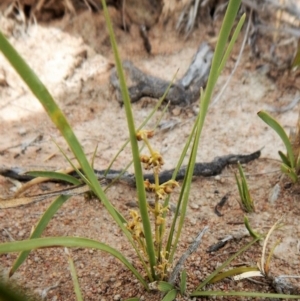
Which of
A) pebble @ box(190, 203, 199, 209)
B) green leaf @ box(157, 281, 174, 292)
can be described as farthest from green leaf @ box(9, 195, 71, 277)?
pebble @ box(190, 203, 199, 209)

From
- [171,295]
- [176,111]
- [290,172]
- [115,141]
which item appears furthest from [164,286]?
[176,111]

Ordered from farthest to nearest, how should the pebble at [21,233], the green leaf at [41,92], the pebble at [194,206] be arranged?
1. the pebble at [194,206]
2. the pebble at [21,233]
3. the green leaf at [41,92]

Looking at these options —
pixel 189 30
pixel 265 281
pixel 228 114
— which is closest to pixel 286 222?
pixel 265 281

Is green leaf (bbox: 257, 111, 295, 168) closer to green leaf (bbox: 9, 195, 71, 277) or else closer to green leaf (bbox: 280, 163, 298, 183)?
green leaf (bbox: 280, 163, 298, 183)

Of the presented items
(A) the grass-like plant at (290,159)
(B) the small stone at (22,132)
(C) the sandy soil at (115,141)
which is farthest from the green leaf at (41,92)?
(B) the small stone at (22,132)

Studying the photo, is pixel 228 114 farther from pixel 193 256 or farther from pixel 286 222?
pixel 193 256

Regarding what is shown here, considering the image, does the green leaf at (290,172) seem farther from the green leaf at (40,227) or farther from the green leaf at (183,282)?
the green leaf at (40,227)
